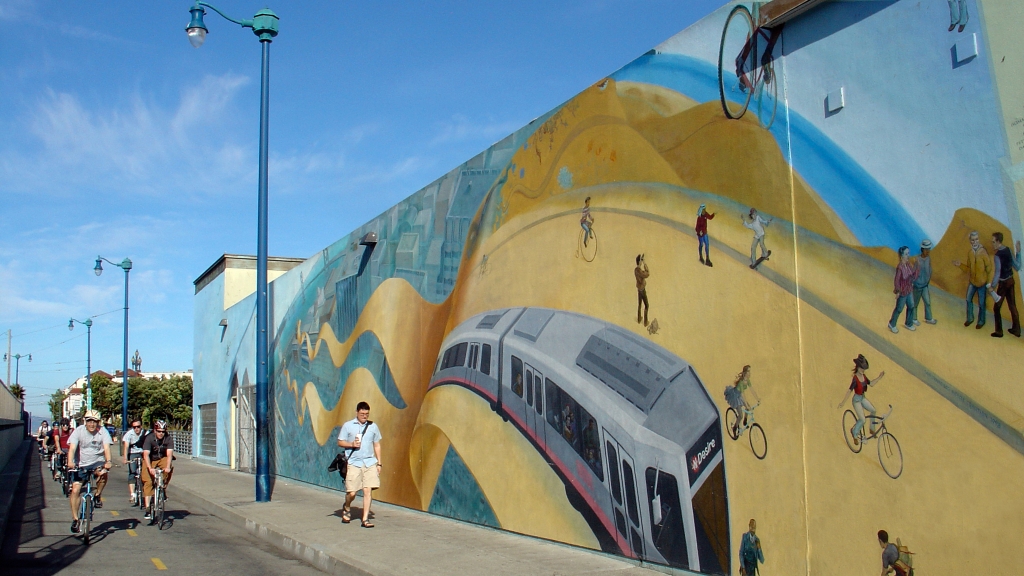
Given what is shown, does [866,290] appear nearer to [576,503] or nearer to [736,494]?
[736,494]

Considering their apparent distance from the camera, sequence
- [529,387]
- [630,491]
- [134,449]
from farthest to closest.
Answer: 1. [134,449]
2. [529,387]
3. [630,491]

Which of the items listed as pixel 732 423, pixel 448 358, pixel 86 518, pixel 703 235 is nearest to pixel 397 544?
Answer: pixel 448 358

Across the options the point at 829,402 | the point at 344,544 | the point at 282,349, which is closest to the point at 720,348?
the point at 829,402

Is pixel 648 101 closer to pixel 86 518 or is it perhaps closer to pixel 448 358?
pixel 448 358

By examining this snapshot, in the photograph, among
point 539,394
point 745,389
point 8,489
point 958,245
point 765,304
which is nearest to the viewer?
point 958,245

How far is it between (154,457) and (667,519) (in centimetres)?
983

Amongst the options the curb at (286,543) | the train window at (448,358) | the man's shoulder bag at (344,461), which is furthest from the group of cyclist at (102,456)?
the train window at (448,358)

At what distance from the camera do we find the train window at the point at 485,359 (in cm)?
1125

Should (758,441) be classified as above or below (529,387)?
below

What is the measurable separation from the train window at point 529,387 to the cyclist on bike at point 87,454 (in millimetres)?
6746

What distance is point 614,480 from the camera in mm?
8547

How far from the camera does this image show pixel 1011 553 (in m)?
5.00

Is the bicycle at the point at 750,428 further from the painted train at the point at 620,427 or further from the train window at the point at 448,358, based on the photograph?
the train window at the point at 448,358

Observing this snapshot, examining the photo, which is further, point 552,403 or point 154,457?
point 154,457
